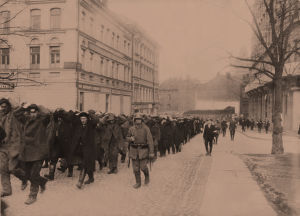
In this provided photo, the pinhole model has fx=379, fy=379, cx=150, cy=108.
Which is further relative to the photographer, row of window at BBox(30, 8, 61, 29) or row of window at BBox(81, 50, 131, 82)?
row of window at BBox(81, 50, 131, 82)

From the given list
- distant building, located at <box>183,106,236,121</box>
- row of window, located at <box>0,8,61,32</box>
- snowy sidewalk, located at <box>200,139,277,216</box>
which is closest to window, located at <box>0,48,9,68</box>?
row of window, located at <box>0,8,61,32</box>

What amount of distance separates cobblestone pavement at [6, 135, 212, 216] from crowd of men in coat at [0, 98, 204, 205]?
0.27m

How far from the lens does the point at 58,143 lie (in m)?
9.72

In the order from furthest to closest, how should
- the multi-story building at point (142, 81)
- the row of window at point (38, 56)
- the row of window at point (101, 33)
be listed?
the row of window at point (38, 56)
the row of window at point (101, 33)
the multi-story building at point (142, 81)

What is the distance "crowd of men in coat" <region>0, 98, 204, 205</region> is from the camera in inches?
275

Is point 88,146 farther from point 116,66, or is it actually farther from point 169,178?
point 116,66

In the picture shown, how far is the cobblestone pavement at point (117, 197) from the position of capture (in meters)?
6.20

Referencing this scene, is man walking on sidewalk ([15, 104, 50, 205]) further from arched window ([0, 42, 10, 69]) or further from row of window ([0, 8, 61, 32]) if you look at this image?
row of window ([0, 8, 61, 32])

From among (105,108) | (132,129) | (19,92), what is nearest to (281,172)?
(132,129)

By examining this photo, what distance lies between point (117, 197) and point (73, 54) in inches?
791

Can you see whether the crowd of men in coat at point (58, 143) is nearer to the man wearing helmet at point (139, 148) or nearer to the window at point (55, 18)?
the man wearing helmet at point (139, 148)

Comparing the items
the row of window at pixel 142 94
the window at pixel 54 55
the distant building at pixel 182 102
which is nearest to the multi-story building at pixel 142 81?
the row of window at pixel 142 94

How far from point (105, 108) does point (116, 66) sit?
4.36 meters

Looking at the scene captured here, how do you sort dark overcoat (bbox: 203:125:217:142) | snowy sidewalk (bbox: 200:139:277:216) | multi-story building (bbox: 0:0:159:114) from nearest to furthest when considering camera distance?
snowy sidewalk (bbox: 200:139:277:216)
dark overcoat (bbox: 203:125:217:142)
multi-story building (bbox: 0:0:159:114)
